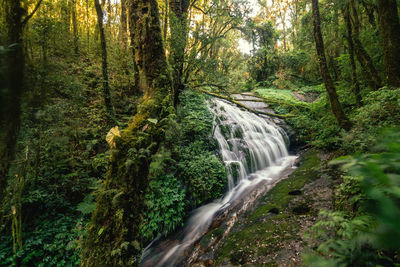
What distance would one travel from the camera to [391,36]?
4809 mm

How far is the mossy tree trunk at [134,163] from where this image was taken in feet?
8.31

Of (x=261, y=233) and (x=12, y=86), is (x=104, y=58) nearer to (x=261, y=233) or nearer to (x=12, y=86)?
(x=12, y=86)

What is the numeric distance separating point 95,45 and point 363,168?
45.5ft

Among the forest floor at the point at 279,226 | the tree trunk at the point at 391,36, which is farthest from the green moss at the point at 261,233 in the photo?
the tree trunk at the point at 391,36

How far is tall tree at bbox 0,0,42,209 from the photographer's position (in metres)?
1.22

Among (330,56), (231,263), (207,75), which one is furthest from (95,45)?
(330,56)

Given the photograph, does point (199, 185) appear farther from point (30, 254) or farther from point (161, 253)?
point (30, 254)

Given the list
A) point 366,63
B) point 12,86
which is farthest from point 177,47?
point 366,63

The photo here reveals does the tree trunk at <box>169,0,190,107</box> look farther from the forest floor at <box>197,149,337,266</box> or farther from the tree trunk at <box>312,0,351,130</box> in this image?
the tree trunk at <box>312,0,351,130</box>

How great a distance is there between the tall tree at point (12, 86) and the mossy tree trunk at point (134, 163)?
1.52 meters

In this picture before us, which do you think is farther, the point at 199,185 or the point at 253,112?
the point at 253,112

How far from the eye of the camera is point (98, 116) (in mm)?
6719

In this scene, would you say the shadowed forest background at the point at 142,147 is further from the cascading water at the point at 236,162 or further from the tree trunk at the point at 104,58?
the cascading water at the point at 236,162

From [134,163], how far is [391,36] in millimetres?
7160
